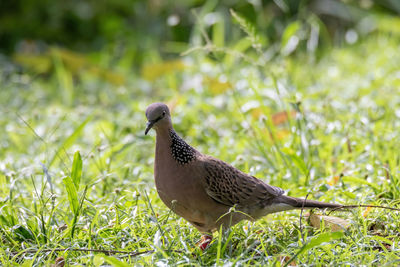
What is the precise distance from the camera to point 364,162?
166 inches

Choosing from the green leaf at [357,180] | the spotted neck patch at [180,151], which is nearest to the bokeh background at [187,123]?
the green leaf at [357,180]

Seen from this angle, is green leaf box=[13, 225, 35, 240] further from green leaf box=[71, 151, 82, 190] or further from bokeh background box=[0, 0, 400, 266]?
green leaf box=[71, 151, 82, 190]

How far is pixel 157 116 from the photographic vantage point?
3.26 meters

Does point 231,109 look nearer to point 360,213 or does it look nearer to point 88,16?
point 360,213

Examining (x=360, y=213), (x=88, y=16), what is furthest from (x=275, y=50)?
(x=360, y=213)

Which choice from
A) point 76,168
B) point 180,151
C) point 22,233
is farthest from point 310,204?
point 22,233

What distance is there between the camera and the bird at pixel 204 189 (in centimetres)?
317

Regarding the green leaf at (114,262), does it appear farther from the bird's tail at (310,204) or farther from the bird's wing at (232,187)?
the bird's tail at (310,204)

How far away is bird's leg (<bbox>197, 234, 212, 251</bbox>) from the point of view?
311cm

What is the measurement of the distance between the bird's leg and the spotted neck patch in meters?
0.45

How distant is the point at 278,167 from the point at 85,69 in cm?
361

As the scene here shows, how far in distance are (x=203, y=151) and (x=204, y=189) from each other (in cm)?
180

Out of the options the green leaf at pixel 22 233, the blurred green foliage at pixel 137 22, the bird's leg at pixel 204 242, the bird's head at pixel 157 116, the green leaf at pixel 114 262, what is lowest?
the green leaf at pixel 114 262

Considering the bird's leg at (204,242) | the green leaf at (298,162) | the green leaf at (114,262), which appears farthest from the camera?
the green leaf at (298,162)
